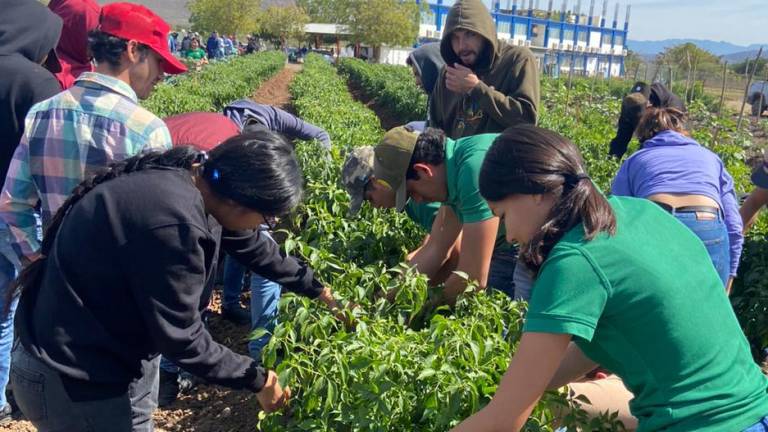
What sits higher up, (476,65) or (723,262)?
(476,65)

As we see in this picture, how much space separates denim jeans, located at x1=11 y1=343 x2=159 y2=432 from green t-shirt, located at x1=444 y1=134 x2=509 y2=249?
133 centimetres

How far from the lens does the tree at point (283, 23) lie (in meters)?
59.8

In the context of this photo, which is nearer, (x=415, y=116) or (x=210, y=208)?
(x=210, y=208)

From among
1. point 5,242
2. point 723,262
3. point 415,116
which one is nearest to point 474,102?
point 723,262

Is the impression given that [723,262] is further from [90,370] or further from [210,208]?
[90,370]

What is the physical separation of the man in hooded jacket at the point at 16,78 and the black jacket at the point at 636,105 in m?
2.94

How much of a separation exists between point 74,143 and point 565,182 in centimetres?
182

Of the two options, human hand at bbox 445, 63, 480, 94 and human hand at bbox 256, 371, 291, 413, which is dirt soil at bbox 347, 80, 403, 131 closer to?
human hand at bbox 445, 63, 480, 94

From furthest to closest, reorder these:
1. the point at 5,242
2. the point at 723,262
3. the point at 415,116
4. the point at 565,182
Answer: the point at 415,116, the point at 723,262, the point at 5,242, the point at 565,182

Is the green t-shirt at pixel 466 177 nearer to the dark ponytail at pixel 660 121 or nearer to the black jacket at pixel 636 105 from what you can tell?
the dark ponytail at pixel 660 121

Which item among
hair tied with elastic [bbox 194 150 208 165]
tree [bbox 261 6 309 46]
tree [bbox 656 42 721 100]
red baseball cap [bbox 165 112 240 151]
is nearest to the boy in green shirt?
red baseball cap [bbox 165 112 240 151]

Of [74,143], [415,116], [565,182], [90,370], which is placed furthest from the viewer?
[415,116]

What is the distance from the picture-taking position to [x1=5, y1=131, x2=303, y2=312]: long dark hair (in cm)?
189

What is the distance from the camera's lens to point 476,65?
404cm
